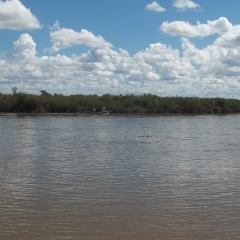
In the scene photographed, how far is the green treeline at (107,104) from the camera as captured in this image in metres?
64.7

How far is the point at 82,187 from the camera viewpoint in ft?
34.7

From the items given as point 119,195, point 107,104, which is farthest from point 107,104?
point 119,195

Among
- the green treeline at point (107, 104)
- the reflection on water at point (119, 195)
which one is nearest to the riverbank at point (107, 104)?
the green treeline at point (107, 104)

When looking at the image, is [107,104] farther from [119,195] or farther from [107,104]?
[119,195]

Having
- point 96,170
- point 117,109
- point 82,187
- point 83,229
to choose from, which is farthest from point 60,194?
point 117,109

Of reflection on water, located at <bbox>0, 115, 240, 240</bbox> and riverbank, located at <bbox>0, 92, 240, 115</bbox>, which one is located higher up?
riverbank, located at <bbox>0, 92, 240, 115</bbox>

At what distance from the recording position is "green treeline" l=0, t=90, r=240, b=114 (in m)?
64.7

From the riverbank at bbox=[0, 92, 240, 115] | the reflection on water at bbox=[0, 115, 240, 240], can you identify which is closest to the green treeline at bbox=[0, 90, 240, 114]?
the riverbank at bbox=[0, 92, 240, 115]

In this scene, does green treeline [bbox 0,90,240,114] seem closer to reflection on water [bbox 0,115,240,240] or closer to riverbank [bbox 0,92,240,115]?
riverbank [bbox 0,92,240,115]

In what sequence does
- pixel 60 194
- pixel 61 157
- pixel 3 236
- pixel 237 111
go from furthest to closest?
pixel 237 111 → pixel 61 157 → pixel 60 194 → pixel 3 236

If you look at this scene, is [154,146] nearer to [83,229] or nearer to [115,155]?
[115,155]

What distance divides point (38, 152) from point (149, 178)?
707 cm

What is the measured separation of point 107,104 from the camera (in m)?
67.4

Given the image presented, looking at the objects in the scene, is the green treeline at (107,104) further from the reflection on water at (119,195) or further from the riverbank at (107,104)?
the reflection on water at (119,195)
